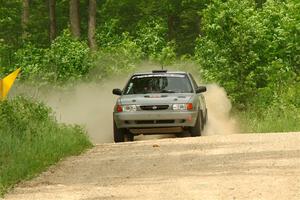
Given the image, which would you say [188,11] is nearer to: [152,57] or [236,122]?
[152,57]

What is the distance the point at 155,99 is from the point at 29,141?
4.97 metres

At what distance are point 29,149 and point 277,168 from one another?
3.87m

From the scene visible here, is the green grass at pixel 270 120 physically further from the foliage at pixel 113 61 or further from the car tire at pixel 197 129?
the foliage at pixel 113 61

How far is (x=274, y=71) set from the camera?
25234mm

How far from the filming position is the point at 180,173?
11000mm

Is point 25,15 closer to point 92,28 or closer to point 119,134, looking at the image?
point 92,28

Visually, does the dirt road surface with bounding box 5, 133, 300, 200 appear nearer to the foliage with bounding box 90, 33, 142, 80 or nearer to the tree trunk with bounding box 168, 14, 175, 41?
the foliage with bounding box 90, 33, 142, 80

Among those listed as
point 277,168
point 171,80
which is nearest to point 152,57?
point 171,80

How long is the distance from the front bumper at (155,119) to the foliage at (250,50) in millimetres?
6335

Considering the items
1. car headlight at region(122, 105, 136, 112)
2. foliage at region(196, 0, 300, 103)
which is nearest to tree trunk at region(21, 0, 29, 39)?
foliage at region(196, 0, 300, 103)

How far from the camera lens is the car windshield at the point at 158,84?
1908cm

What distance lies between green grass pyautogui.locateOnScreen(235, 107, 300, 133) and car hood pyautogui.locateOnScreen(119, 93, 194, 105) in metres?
2.05

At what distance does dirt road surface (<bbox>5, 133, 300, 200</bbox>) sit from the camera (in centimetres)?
921

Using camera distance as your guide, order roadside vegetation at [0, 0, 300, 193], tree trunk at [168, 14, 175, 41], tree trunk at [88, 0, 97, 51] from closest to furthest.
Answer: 1. roadside vegetation at [0, 0, 300, 193]
2. tree trunk at [88, 0, 97, 51]
3. tree trunk at [168, 14, 175, 41]
